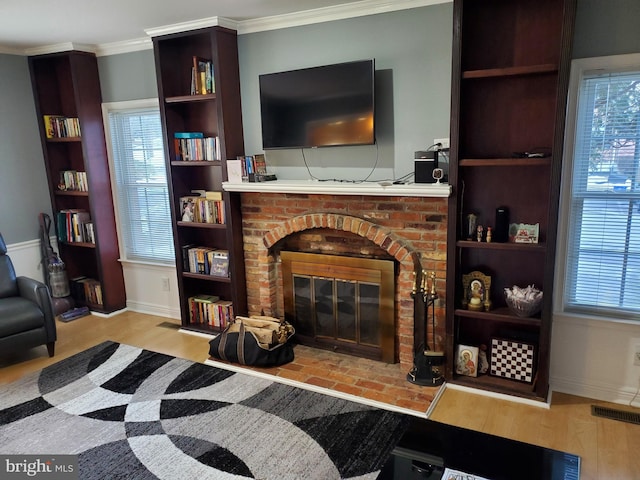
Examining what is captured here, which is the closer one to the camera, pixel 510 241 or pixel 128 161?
pixel 510 241

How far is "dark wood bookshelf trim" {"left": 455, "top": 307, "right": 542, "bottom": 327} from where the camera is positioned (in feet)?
8.97

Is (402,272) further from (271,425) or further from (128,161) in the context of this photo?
(128,161)

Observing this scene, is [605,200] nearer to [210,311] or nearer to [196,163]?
[196,163]

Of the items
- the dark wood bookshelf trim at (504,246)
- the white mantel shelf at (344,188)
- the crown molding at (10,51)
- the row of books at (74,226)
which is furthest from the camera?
the row of books at (74,226)

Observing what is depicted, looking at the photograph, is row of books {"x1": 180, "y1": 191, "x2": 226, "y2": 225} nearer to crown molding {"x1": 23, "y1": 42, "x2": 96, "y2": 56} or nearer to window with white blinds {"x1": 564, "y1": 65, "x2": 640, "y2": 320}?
crown molding {"x1": 23, "y1": 42, "x2": 96, "y2": 56}

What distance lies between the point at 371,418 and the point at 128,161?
10.7ft

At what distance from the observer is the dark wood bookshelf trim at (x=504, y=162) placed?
8.33 ft

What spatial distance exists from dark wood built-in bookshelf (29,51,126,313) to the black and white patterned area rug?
4.36ft

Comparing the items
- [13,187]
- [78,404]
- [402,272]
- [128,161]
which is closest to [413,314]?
[402,272]

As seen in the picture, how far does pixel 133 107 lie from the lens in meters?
4.16

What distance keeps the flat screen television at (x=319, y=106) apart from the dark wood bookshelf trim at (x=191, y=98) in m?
0.43

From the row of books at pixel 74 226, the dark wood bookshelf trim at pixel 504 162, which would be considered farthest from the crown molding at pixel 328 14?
the row of books at pixel 74 226

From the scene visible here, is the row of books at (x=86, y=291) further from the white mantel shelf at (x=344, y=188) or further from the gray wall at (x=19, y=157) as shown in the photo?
the white mantel shelf at (x=344, y=188)

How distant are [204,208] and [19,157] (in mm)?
1973
